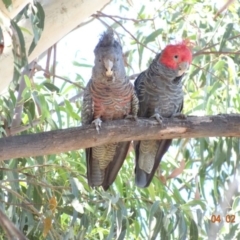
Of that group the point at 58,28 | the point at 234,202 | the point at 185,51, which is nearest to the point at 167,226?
the point at 234,202

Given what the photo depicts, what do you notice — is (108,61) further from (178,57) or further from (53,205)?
(53,205)

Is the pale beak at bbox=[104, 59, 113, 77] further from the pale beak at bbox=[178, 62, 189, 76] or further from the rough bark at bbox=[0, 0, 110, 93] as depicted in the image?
the pale beak at bbox=[178, 62, 189, 76]

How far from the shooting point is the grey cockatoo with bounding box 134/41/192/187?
2.07 metres

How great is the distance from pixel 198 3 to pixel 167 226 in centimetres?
128

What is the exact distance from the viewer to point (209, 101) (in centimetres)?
216

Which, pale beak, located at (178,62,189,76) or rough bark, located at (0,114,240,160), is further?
pale beak, located at (178,62,189,76)

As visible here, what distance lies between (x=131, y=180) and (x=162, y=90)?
47cm

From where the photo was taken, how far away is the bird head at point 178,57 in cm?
205


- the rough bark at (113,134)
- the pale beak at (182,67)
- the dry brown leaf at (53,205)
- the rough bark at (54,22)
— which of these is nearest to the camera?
the rough bark at (113,134)

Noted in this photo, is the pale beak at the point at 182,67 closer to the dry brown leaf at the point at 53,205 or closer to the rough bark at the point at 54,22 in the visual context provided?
the rough bark at the point at 54,22

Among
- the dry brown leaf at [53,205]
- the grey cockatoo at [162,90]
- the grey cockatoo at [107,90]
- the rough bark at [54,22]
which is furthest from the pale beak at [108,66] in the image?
the dry brown leaf at [53,205]

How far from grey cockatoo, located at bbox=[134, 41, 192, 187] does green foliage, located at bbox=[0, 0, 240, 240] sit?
0.39ft

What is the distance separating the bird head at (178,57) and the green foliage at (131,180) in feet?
0.52

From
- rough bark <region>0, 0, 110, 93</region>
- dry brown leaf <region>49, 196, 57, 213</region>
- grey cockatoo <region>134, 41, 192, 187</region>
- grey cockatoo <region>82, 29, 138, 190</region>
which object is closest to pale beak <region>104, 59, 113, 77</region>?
grey cockatoo <region>82, 29, 138, 190</region>
